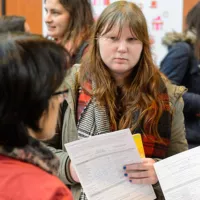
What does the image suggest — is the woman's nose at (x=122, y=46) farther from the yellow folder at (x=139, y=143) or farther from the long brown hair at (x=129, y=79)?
the yellow folder at (x=139, y=143)

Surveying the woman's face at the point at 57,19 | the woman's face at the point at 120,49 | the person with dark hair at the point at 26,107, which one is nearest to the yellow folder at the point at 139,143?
the woman's face at the point at 120,49

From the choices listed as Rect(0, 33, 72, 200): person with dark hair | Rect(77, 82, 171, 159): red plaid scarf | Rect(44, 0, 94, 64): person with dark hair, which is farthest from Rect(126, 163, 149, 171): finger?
Rect(44, 0, 94, 64): person with dark hair

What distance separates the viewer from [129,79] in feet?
5.23

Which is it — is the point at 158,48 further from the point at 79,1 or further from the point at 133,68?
the point at 133,68

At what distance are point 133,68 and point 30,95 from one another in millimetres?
806

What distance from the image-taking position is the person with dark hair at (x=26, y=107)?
0.83 metres

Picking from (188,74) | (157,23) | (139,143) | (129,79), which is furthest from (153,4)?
(139,143)

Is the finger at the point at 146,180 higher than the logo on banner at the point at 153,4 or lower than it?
lower

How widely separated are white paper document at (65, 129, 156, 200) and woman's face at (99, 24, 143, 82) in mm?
298

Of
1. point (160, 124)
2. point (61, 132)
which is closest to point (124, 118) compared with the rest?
point (160, 124)

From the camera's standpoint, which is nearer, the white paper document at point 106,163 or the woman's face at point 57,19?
the white paper document at point 106,163

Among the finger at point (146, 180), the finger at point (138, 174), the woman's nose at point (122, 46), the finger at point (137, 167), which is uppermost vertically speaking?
the woman's nose at point (122, 46)

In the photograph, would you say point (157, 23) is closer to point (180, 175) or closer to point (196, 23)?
point (196, 23)

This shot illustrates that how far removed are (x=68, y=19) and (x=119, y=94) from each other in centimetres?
66
